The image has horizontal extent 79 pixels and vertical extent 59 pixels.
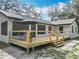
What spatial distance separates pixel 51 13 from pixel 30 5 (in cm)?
1024

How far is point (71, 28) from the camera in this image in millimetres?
19500

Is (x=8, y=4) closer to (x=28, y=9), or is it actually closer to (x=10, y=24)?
(x=28, y=9)

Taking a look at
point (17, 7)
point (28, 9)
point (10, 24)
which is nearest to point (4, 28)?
point (10, 24)

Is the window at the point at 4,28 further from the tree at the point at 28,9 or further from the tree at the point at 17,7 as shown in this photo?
the tree at the point at 28,9

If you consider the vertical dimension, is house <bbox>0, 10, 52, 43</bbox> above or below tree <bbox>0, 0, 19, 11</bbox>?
below

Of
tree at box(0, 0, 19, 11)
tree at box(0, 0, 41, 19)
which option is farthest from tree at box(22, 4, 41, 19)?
tree at box(0, 0, 19, 11)

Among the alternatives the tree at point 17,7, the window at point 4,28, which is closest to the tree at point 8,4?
the tree at point 17,7

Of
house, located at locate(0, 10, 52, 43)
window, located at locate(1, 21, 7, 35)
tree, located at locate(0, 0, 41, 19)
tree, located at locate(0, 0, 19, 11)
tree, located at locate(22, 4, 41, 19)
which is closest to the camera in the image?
house, located at locate(0, 10, 52, 43)

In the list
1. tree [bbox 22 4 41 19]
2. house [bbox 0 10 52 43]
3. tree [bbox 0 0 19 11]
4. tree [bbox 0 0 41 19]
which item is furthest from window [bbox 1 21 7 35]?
tree [bbox 22 4 41 19]

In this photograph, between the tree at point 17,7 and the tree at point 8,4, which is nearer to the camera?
the tree at point 8,4

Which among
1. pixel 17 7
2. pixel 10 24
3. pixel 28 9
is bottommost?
pixel 10 24

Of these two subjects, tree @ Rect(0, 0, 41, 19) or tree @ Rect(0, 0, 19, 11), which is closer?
tree @ Rect(0, 0, 19, 11)

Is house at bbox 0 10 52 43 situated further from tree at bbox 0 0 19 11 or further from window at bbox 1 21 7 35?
tree at bbox 0 0 19 11

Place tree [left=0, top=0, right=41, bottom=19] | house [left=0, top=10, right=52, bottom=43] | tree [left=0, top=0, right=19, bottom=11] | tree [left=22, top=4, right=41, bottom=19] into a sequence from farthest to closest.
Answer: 1. tree [left=22, top=4, right=41, bottom=19]
2. tree [left=0, top=0, right=41, bottom=19]
3. tree [left=0, top=0, right=19, bottom=11]
4. house [left=0, top=10, right=52, bottom=43]
